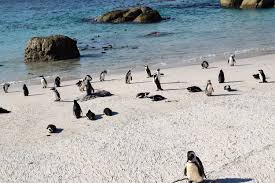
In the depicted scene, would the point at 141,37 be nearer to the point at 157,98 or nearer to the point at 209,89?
the point at 209,89

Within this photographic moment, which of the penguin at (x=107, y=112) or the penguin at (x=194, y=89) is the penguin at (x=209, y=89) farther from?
the penguin at (x=107, y=112)

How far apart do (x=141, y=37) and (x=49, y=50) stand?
476 inches

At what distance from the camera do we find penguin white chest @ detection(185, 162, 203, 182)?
13859mm

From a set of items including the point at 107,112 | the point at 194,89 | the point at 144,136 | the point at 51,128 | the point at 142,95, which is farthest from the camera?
the point at 194,89

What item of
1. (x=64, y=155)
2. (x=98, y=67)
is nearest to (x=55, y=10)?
(x=98, y=67)

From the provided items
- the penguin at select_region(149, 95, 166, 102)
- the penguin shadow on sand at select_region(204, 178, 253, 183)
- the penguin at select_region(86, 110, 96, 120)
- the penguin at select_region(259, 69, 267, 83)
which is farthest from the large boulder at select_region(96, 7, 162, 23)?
the penguin shadow on sand at select_region(204, 178, 253, 183)

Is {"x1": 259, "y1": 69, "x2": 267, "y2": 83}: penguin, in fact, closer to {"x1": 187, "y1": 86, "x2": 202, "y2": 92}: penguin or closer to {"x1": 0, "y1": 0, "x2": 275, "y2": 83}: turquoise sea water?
{"x1": 187, "y1": 86, "x2": 202, "y2": 92}: penguin

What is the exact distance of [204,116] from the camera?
20.3m

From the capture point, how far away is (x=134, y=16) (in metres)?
60.5

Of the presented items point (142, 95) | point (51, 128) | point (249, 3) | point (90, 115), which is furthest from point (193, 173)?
point (249, 3)

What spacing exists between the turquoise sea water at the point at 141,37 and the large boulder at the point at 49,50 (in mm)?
923

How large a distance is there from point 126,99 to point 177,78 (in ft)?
17.0

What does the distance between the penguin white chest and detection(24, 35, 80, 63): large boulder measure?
2734 cm

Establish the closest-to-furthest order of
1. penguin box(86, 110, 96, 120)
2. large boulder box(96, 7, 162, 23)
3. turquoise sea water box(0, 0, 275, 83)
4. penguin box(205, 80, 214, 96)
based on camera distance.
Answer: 1. penguin box(86, 110, 96, 120)
2. penguin box(205, 80, 214, 96)
3. turquoise sea water box(0, 0, 275, 83)
4. large boulder box(96, 7, 162, 23)
